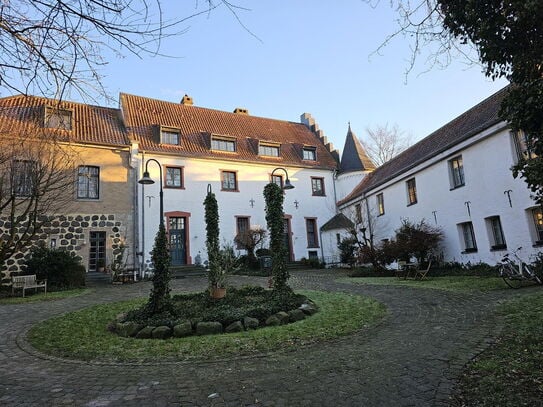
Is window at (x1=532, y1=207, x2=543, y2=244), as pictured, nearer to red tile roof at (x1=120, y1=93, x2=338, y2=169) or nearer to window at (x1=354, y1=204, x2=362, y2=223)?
window at (x1=354, y1=204, x2=362, y2=223)

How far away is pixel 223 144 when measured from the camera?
86.3 ft

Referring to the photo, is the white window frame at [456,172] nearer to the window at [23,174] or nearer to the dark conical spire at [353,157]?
the dark conical spire at [353,157]

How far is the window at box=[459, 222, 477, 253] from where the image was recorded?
1584 centimetres

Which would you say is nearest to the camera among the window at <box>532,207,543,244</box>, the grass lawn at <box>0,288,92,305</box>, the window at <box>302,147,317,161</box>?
the grass lawn at <box>0,288,92,305</box>

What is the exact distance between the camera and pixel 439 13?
→ 405 centimetres

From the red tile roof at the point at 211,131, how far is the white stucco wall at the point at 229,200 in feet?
2.13

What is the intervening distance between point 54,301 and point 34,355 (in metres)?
7.15

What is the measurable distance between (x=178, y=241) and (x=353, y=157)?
14.7 metres

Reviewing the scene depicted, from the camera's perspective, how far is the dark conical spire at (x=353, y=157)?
28406mm

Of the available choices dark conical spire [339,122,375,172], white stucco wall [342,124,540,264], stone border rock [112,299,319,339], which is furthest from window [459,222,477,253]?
dark conical spire [339,122,375,172]

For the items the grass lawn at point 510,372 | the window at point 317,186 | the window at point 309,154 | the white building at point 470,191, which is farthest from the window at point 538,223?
the window at point 309,154

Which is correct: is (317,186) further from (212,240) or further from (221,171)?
(212,240)

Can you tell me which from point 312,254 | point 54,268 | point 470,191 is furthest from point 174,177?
point 470,191

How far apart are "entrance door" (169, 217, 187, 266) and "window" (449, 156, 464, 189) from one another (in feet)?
50.0
